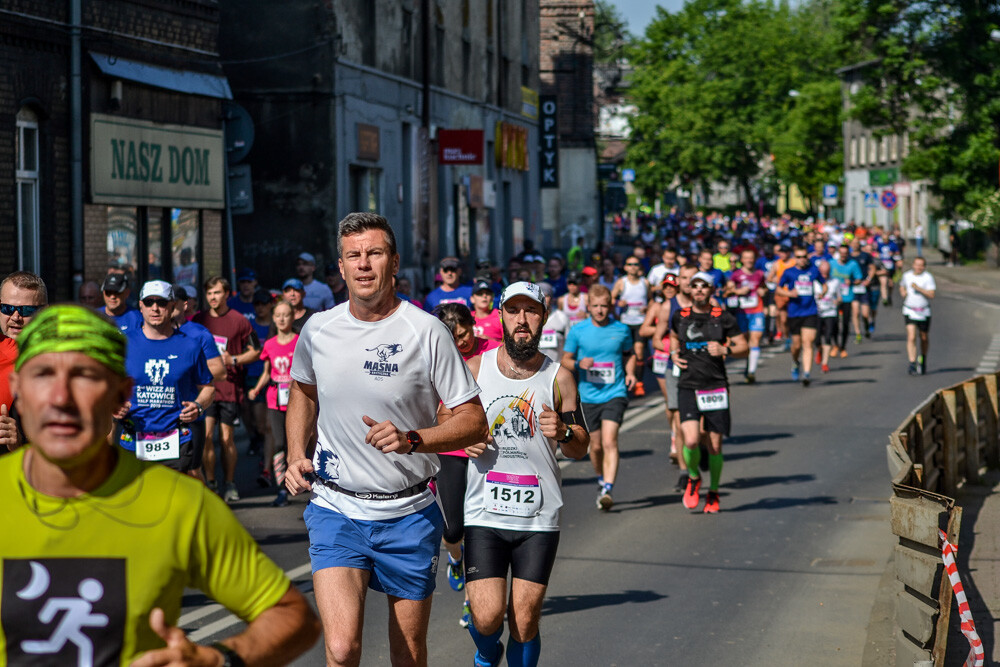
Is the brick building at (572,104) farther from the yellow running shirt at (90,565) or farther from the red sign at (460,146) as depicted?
the yellow running shirt at (90,565)

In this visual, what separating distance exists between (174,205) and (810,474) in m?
10.9

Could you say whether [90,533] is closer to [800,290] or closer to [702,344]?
[702,344]

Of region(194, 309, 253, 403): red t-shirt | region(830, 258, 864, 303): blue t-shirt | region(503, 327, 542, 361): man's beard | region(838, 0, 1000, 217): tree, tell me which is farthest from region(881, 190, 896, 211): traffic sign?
region(503, 327, 542, 361): man's beard

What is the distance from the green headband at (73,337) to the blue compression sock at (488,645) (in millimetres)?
3785

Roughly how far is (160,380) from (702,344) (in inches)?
180

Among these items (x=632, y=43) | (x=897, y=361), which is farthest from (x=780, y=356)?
(x=632, y=43)

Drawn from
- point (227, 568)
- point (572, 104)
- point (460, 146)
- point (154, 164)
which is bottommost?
point (227, 568)

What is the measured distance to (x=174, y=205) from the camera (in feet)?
72.1

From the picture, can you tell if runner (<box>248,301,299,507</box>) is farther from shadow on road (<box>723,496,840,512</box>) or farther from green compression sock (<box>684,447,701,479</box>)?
shadow on road (<box>723,496,840,512</box>)

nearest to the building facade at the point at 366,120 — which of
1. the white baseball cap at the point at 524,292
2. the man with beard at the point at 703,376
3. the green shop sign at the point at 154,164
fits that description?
the green shop sign at the point at 154,164

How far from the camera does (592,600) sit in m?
9.21

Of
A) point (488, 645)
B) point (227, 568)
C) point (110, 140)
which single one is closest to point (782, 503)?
point (488, 645)

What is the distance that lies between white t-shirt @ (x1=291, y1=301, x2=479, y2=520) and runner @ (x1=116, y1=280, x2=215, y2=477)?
4096 millimetres

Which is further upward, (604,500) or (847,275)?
(847,275)
